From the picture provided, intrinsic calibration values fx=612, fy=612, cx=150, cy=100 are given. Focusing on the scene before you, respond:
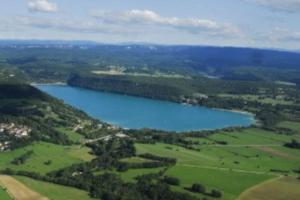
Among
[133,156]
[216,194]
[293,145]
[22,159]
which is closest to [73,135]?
[133,156]

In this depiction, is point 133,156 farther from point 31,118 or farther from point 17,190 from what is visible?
point 31,118

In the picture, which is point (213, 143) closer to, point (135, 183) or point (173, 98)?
point (135, 183)

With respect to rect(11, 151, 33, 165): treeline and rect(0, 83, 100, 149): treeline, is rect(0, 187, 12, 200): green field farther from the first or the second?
rect(0, 83, 100, 149): treeline

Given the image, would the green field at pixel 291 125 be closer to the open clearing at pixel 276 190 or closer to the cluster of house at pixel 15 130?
the open clearing at pixel 276 190

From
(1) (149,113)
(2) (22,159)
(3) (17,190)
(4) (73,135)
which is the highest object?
(3) (17,190)

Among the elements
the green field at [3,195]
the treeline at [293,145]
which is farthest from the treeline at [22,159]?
the treeline at [293,145]

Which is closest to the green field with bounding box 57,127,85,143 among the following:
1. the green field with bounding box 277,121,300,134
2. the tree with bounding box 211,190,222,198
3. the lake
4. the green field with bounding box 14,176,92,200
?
the lake

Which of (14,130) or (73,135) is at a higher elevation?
(14,130)
